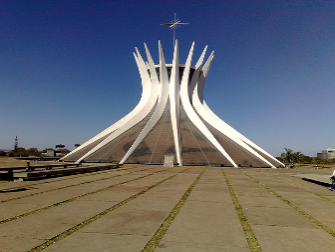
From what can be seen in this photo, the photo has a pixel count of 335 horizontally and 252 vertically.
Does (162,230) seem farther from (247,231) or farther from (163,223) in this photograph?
(247,231)

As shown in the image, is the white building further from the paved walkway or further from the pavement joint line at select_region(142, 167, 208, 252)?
the pavement joint line at select_region(142, 167, 208, 252)

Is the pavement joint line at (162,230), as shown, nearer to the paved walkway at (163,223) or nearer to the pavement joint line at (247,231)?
the paved walkway at (163,223)

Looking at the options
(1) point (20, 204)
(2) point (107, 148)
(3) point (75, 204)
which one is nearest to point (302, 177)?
(3) point (75, 204)

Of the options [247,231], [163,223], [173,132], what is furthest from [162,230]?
[173,132]

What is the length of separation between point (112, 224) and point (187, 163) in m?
21.6

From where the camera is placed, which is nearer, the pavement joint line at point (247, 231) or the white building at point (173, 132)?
the pavement joint line at point (247, 231)

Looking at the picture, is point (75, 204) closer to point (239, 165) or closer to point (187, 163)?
point (187, 163)

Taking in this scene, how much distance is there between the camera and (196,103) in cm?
3894

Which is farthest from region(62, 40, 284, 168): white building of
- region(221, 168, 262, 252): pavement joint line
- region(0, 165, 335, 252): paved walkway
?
region(221, 168, 262, 252): pavement joint line

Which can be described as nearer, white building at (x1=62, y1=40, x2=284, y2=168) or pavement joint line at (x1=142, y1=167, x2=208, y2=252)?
pavement joint line at (x1=142, y1=167, x2=208, y2=252)

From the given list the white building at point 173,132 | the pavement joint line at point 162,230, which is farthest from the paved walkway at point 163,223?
the white building at point 173,132

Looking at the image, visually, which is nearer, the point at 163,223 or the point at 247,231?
the point at 247,231

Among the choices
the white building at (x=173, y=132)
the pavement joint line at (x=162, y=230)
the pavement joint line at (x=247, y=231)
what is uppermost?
the white building at (x=173, y=132)

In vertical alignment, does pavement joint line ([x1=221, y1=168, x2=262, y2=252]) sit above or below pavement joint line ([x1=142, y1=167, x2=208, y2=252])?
below
